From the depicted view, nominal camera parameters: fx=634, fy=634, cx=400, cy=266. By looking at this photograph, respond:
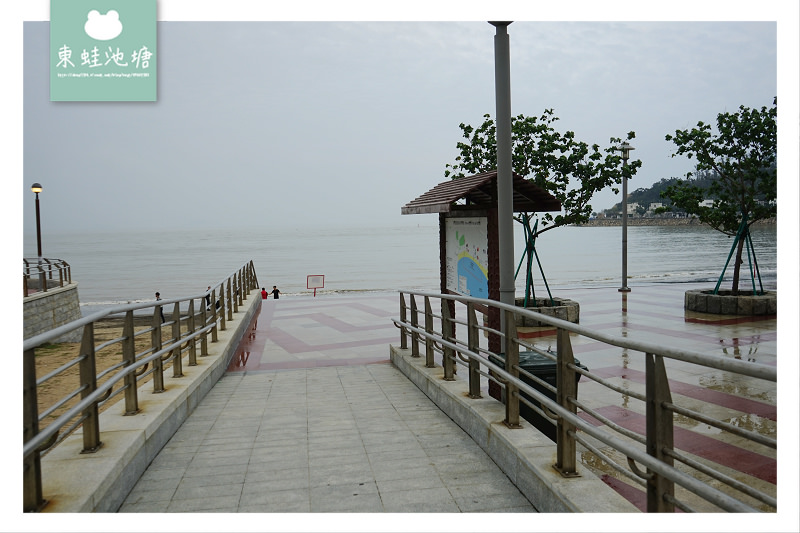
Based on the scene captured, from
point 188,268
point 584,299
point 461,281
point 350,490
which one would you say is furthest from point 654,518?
point 188,268

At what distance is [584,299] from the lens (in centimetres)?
1812

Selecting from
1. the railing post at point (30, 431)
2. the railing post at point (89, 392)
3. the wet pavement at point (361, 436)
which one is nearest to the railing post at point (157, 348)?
the wet pavement at point (361, 436)

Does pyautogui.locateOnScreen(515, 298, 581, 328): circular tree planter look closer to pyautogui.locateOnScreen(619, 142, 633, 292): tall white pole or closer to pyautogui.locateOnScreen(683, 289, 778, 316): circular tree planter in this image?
pyautogui.locateOnScreen(683, 289, 778, 316): circular tree planter

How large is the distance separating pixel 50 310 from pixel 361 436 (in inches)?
786

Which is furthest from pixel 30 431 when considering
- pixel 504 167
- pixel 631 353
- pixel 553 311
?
pixel 553 311

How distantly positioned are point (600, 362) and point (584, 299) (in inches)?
361

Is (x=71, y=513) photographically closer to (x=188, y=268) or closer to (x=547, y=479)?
(x=547, y=479)

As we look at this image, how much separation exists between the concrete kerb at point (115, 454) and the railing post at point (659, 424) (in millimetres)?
2625

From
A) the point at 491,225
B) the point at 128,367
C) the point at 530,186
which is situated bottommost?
the point at 128,367

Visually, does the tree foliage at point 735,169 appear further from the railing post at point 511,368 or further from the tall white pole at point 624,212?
the railing post at point 511,368

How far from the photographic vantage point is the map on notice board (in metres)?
7.21

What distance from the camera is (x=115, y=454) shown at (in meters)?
3.69

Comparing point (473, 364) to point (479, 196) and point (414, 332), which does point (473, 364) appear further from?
point (479, 196)

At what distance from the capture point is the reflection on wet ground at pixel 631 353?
5.55 metres
